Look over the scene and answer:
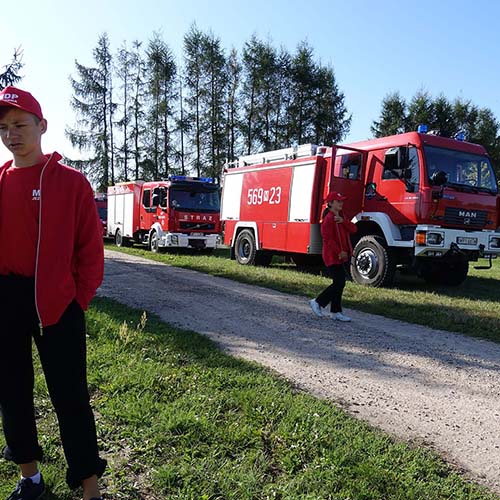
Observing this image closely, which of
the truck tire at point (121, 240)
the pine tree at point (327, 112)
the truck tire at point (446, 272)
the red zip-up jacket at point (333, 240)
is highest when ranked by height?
the pine tree at point (327, 112)

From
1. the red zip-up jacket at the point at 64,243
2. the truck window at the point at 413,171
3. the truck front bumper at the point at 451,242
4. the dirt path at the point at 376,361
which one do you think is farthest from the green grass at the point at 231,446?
the truck window at the point at 413,171

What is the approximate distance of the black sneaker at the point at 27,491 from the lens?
2439mm

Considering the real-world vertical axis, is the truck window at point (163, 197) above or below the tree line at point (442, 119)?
below

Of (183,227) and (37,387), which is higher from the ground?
(183,227)

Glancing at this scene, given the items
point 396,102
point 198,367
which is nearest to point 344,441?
point 198,367

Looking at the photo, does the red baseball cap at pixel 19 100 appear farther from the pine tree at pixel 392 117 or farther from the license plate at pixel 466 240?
the pine tree at pixel 392 117

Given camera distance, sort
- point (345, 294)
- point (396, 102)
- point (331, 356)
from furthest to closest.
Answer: point (396, 102)
point (345, 294)
point (331, 356)

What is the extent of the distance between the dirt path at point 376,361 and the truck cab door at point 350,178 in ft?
11.5

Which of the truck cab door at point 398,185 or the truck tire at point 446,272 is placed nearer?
the truck cab door at point 398,185

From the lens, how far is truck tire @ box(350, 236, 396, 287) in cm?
1016

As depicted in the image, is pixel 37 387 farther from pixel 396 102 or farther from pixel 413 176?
pixel 396 102

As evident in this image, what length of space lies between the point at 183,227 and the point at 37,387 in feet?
46.7

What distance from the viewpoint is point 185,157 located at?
3734cm

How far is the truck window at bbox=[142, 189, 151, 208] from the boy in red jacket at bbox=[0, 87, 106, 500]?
1799 cm
